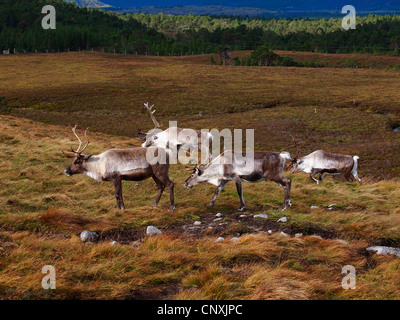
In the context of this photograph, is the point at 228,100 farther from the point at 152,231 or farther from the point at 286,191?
the point at 152,231

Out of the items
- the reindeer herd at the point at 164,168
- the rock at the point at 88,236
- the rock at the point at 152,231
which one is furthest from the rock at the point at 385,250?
the rock at the point at 88,236

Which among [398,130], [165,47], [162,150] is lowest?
[398,130]

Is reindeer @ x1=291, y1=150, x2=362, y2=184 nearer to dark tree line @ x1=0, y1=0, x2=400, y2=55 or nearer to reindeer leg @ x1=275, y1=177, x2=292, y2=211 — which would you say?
reindeer leg @ x1=275, y1=177, x2=292, y2=211

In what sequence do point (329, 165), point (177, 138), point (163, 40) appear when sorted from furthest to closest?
point (163, 40) < point (177, 138) < point (329, 165)

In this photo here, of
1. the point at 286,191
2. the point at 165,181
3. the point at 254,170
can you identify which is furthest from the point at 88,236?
the point at 286,191

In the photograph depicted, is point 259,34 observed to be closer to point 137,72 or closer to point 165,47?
point 165,47

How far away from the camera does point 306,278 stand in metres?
7.31

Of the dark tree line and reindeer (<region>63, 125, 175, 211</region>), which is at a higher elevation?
the dark tree line

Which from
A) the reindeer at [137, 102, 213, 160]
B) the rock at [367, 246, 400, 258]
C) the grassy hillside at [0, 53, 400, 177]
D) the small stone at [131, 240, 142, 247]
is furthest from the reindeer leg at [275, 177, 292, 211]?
the grassy hillside at [0, 53, 400, 177]

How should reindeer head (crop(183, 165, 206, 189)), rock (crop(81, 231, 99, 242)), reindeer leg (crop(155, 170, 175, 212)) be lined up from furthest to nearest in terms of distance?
reindeer head (crop(183, 165, 206, 189)) → reindeer leg (crop(155, 170, 175, 212)) → rock (crop(81, 231, 99, 242))

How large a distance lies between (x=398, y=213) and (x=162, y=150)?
24.0 ft

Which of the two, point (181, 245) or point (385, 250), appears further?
point (385, 250)

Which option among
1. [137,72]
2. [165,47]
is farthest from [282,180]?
[165,47]

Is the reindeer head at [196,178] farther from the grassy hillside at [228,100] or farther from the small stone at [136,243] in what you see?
the grassy hillside at [228,100]
